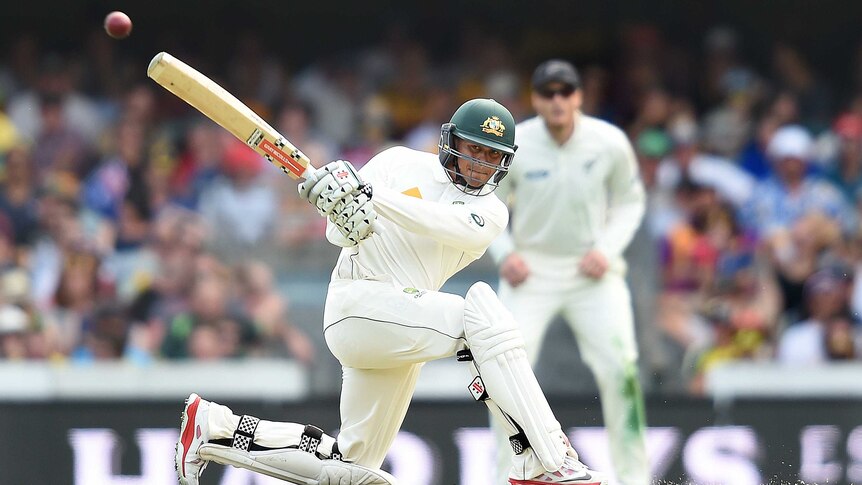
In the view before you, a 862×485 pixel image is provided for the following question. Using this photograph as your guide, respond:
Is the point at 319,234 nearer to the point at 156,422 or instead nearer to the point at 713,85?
the point at 156,422

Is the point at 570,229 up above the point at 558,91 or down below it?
below

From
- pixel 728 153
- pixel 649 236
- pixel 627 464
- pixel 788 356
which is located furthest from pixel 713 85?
pixel 627 464

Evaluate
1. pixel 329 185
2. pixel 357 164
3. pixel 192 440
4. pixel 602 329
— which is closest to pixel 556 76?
pixel 602 329

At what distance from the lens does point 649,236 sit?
972 centimetres

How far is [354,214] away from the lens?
16.3ft

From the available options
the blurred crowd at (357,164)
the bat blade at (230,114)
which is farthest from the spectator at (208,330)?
the bat blade at (230,114)

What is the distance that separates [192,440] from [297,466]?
0.40 meters

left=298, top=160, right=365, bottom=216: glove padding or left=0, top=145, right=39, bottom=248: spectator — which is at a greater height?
left=0, top=145, right=39, bottom=248: spectator

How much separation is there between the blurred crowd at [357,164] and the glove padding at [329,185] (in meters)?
3.75

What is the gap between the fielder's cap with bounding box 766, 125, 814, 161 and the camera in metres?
10.5

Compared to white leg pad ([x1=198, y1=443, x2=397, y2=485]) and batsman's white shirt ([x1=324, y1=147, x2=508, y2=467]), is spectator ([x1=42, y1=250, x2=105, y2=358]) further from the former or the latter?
batsman's white shirt ([x1=324, y1=147, x2=508, y2=467])

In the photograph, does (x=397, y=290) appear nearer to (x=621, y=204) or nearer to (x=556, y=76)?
(x=556, y=76)

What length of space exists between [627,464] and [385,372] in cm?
174

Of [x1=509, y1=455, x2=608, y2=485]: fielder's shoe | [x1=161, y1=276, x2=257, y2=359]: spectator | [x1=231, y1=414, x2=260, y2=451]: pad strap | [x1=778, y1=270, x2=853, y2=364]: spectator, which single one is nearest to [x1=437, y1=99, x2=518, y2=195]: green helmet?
[x1=509, y1=455, x2=608, y2=485]: fielder's shoe
